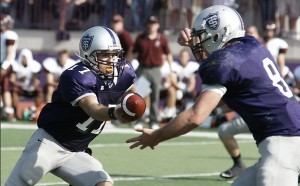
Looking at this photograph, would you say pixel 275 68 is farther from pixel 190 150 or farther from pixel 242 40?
pixel 190 150

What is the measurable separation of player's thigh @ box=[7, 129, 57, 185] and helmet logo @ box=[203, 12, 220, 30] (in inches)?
56.8

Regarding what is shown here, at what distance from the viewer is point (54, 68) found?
15539mm

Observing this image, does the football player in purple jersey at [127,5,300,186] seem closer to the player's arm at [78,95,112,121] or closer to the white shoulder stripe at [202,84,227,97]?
the white shoulder stripe at [202,84,227,97]

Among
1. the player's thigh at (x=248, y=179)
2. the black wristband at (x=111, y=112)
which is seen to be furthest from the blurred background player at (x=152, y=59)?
the player's thigh at (x=248, y=179)

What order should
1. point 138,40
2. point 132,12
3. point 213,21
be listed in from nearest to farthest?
point 213,21 < point 138,40 < point 132,12

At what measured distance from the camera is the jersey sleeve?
5.78m

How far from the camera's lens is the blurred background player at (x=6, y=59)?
572 inches

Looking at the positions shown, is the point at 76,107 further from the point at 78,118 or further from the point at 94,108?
the point at 94,108

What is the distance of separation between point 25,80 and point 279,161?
1099 centimetres

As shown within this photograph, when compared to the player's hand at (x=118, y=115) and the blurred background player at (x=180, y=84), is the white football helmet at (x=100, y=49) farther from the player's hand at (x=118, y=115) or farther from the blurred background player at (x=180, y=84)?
the blurred background player at (x=180, y=84)

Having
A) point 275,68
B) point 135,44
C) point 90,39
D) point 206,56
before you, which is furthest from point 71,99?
point 135,44

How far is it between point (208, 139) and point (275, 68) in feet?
25.4

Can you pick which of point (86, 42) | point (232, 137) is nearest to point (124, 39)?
point (232, 137)

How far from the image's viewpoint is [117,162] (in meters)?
10.1
